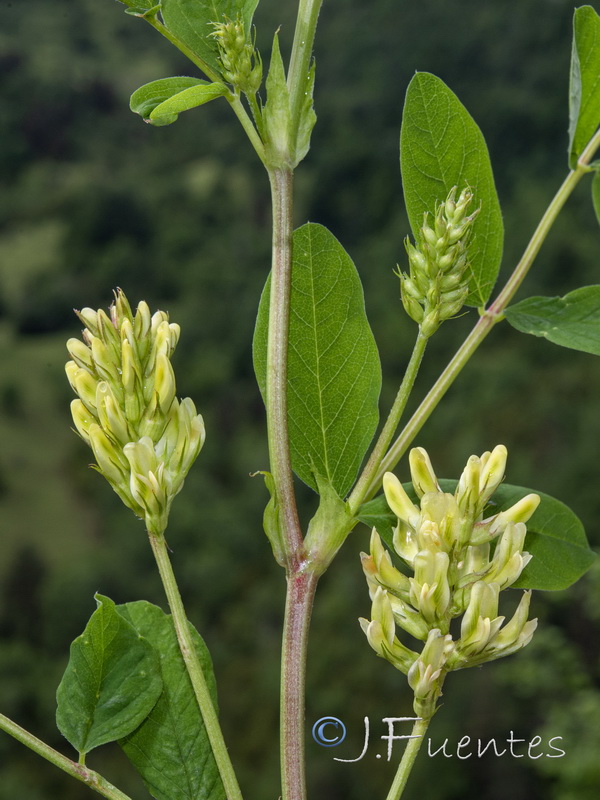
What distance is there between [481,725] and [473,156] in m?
13.4

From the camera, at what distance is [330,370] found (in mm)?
627

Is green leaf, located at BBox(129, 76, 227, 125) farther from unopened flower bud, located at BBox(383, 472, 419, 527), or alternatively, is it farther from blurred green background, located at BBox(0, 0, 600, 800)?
blurred green background, located at BBox(0, 0, 600, 800)

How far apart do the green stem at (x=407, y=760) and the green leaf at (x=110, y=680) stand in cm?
18

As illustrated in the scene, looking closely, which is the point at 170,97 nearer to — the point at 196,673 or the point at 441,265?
the point at 441,265

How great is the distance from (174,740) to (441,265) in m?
0.37

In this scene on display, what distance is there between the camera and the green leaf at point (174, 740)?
1.85 ft

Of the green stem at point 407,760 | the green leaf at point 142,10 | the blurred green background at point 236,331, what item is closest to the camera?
the green stem at point 407,760

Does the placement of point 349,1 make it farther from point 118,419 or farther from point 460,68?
point 118,419

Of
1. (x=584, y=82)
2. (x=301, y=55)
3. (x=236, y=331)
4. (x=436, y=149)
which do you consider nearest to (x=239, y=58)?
(x=301, y=55)

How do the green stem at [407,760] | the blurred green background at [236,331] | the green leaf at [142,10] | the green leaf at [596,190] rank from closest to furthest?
the green stem at [407,760]
the green leaf at [142,10]
the green leaf at [596,190]
the blurred green background at [236,331]

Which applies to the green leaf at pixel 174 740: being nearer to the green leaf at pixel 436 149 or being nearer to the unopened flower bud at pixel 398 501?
the unopened flower bud at pixel 398 501

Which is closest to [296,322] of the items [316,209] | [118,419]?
[118,419]

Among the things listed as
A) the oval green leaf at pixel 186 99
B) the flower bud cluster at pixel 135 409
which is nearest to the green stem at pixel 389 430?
the flower bud cluster at pixel 135 409

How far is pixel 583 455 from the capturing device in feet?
49.9
